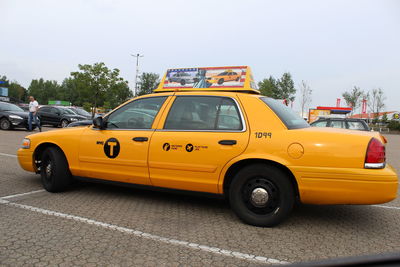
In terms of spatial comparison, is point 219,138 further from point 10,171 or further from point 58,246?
point 10,171

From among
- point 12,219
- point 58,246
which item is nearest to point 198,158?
point 58,246

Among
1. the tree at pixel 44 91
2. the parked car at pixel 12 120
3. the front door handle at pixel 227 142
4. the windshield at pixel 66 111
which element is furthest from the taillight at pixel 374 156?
the tree at pixel 44 91

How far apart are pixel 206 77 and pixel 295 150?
1946 millimetres

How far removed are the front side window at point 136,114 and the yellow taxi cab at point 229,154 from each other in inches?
0.6

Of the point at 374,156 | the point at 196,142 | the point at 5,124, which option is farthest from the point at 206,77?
the point at 5,124

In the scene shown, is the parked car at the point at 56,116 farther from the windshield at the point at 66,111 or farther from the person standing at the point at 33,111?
the person standing at the point at 33,111

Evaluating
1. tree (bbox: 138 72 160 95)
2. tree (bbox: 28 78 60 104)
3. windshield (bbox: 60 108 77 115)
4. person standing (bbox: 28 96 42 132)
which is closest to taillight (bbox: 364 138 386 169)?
person standing (bbox: 28 96 42 132)

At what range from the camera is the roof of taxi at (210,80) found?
14.4ft

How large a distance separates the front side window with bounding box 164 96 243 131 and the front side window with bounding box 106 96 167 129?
0.26 m

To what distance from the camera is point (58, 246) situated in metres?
2.89

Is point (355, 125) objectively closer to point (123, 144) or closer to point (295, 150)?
point (295, 150)

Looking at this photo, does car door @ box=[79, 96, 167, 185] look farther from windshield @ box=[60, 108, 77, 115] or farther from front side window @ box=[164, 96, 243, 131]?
windshield @ box=[60, 108, 77, 115]

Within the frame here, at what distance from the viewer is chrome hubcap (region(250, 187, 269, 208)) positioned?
11.3 feet

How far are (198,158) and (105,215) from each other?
1263mm
